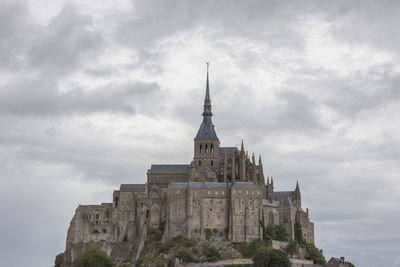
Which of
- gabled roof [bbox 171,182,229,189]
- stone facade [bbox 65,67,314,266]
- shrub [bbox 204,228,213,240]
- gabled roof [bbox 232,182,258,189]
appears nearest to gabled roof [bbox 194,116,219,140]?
stone facade [bbox 65,67,314,266]

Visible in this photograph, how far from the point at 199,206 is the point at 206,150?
16130 mm

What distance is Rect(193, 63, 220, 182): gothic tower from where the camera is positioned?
14562 cm

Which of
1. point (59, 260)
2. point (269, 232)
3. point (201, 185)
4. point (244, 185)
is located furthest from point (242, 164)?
point (59, 260)

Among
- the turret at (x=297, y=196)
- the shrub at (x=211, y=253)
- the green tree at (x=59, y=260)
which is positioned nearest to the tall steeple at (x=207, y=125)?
the turret at (x=297, y=196)

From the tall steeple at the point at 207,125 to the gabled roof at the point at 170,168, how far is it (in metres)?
6.36

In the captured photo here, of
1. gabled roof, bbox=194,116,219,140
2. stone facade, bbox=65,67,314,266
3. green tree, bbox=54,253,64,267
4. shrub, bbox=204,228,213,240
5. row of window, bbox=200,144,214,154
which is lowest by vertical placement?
green tree, bbox=54,253,64,267

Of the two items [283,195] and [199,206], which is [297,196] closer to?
→ [283,195]

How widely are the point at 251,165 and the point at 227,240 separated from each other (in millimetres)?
18688

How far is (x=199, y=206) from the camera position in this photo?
448 ft

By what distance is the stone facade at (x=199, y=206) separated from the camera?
445ft

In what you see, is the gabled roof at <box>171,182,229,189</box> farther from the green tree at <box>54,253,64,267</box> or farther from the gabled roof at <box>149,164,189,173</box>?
the green tree at <box>54,253,64,267</box>

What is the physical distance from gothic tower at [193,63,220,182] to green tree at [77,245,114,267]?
23275 millimetres

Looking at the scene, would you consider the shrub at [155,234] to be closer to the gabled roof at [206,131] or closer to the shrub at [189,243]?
the shrub at [189,243]

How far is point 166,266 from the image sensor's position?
425 ft
